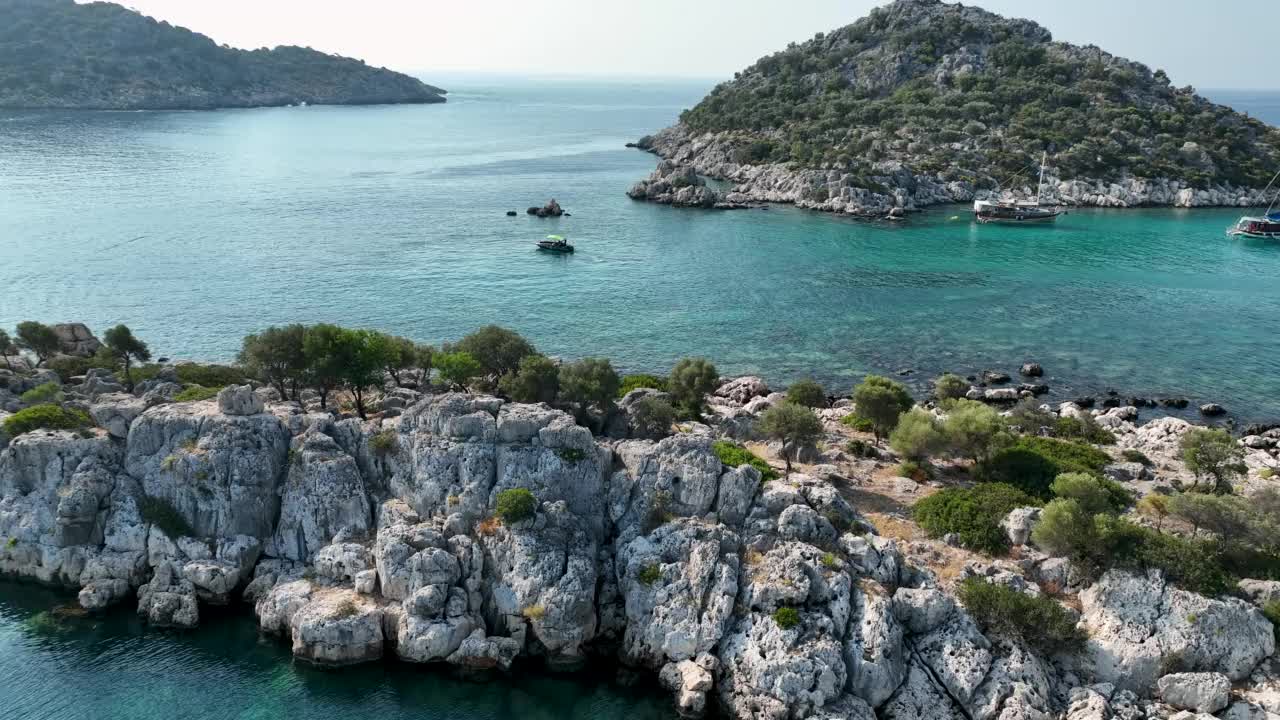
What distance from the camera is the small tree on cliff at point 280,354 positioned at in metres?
50.9

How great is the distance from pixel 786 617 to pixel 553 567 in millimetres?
10658

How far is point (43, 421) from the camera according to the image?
44594 millimetres

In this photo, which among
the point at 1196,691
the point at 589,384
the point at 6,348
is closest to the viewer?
the point at 1196,691

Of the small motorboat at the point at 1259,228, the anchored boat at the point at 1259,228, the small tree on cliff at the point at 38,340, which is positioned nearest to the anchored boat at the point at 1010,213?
the anchored boat at the point at 1259,228

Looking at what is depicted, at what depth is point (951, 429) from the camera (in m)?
48.2

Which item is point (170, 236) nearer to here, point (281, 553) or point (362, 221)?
point (362, 221)

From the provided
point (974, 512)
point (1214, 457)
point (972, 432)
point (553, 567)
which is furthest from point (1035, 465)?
point (553, 567)

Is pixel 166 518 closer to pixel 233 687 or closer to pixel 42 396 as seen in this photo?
pixel 233 687

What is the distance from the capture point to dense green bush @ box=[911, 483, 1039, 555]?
40.7 m

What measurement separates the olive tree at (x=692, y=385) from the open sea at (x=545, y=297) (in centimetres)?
1484

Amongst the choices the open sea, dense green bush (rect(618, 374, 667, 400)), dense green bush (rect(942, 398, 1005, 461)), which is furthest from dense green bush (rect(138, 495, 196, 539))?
dense green bush (rect(942, 398, 1005, 461))

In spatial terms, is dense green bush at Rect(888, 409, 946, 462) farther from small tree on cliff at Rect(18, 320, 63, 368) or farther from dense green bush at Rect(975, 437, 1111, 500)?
small tree on cliff at Rect(18, 320, 63, 368)

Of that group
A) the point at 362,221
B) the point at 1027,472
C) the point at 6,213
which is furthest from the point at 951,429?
the point at 6,213

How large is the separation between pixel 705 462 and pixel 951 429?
16.8 metres
